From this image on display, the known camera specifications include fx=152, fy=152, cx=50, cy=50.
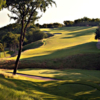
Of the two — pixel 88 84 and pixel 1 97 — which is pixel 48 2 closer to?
pixel 88 84

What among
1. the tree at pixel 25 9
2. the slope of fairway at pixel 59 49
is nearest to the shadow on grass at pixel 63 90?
the tree at pixel 25 9

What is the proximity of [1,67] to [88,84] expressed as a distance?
25.2 m

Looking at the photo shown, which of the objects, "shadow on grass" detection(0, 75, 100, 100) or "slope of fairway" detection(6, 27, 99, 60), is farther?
"slope of fairway" detection(6, 27, 99, 60)

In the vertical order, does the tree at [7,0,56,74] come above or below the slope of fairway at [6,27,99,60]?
above

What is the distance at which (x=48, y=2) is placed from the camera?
77.4 feet

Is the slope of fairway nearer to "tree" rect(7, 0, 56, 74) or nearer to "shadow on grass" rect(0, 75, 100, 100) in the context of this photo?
"tree" rect(7, 0, 56, 74)

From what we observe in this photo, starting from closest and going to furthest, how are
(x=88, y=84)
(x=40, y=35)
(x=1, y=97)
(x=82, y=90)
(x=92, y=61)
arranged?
(x=1, y=97) < (x=82, y=90) < (x=88, y=84) < (x=92, y=61) < (x=40, y=35)

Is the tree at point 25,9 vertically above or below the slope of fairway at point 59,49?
above

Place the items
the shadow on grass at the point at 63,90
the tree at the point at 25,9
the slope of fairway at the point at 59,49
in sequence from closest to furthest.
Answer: the shadow on grass at the point at 63,90
the tree at the point at 25,9
the slope of fairway at the point at 59,49

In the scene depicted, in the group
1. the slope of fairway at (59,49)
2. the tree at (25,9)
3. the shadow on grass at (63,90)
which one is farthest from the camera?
the slope of fairway at (59,49)

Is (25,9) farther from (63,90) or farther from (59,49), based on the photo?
(59,49)

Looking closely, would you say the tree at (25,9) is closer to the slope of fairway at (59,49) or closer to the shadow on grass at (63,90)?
the shadow on grass at (63,90)

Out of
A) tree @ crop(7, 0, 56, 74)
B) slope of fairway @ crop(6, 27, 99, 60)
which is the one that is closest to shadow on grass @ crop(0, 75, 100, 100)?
tree @ crop(7, 0, 56, 74)

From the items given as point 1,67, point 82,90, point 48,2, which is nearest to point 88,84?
point 82,90
